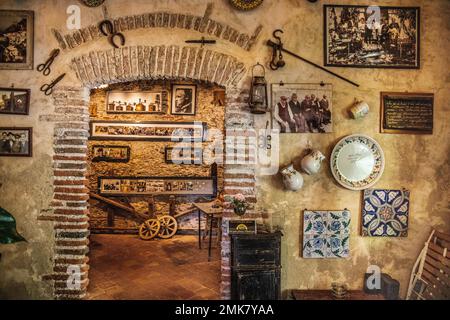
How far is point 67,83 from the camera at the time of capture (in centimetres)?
363

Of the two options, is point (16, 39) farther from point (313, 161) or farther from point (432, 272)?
point (432, 272)

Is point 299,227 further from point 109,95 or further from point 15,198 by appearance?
point 109,95

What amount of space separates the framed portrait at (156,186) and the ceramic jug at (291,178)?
146 inches

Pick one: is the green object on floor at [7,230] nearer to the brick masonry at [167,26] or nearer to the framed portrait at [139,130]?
the brick masonry at [167,26]

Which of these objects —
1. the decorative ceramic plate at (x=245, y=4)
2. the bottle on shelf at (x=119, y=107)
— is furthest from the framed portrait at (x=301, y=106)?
the bottle on shelf at (x=119, y=107)

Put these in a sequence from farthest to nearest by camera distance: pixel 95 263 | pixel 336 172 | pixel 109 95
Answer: pixel 109 95 → pixel 95 263 → pixel 336 172

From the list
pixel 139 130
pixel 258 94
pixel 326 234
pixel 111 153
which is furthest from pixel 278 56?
pixel 111 153

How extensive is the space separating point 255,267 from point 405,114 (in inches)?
95.9

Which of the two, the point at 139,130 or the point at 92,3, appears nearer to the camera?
the point at 92,3

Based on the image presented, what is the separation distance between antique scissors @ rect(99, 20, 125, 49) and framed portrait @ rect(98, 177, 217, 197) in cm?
392

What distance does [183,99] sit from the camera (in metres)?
6.99

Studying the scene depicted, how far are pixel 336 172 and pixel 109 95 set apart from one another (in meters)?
5.34

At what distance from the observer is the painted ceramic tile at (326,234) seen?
143 inches

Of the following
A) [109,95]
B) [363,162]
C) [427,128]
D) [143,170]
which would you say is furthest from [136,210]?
[427,128]
